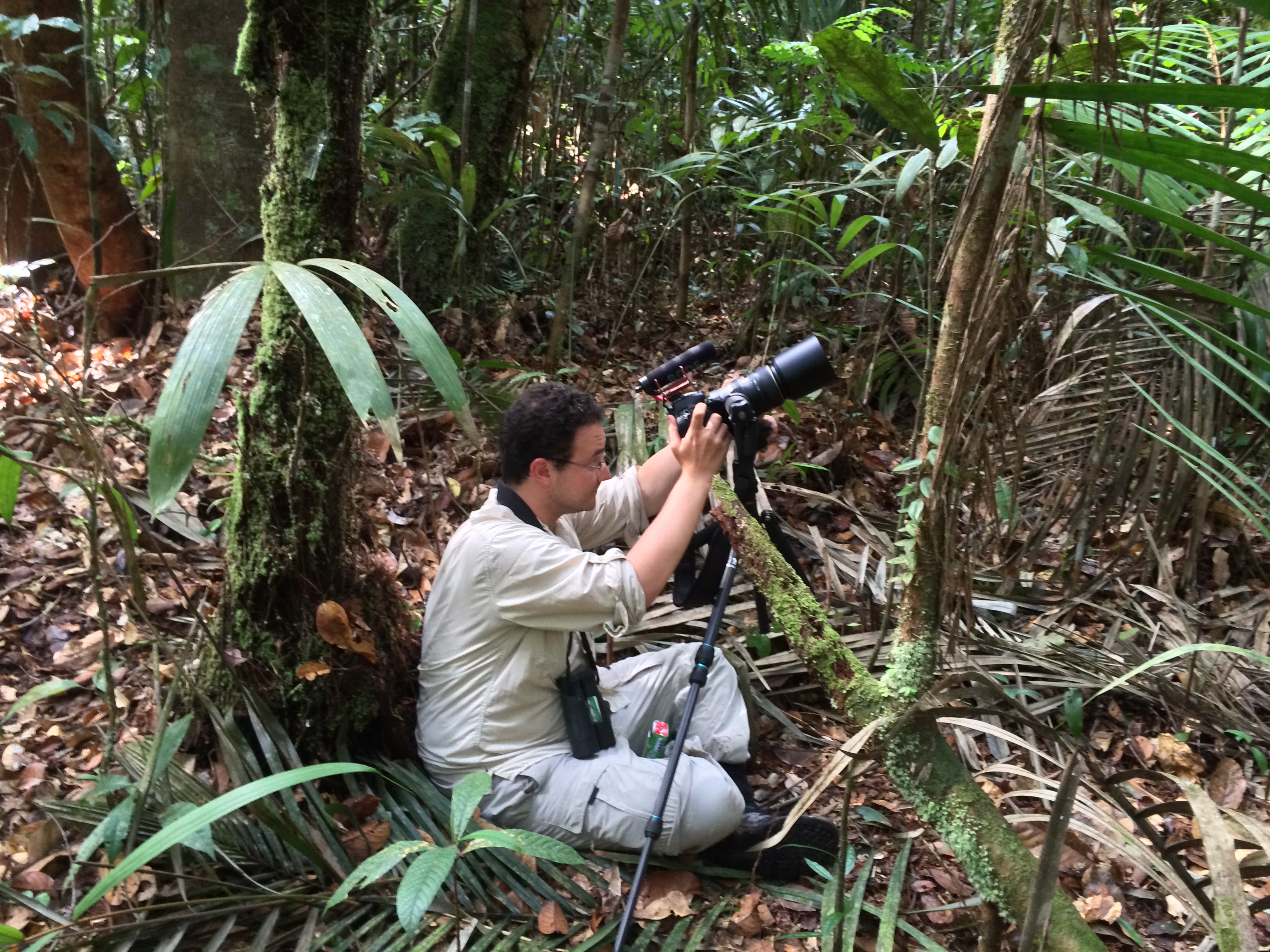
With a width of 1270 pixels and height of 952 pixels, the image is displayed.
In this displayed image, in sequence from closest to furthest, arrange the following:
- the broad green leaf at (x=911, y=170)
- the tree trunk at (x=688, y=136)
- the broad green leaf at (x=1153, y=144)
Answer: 1. the broad green leaf at (x=1153, y=144)
2. the broad green leaf at (x=911, y=170)
3. the tree trunk at (x=688, y=136)

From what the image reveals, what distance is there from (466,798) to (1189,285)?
136 cm

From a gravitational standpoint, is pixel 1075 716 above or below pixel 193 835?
above

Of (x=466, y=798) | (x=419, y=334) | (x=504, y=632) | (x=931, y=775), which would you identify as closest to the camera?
(x=419, y=334)

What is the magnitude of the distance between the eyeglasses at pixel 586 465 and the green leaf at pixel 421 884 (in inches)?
40.8

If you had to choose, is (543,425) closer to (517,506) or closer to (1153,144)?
(517,506)

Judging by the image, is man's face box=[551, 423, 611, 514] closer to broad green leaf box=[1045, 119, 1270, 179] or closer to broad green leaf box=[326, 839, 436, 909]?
broad green leaf box=[326, 839, 436, 909]

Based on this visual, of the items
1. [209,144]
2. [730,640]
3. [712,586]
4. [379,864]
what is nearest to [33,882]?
[379,864]

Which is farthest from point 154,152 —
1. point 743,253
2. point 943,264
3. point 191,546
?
point 943,264

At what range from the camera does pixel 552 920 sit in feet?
5.83

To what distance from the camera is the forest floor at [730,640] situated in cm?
187

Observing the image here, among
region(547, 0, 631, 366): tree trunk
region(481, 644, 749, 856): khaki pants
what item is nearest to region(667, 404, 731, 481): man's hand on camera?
region(481, 644, 749, 856): khaki pants

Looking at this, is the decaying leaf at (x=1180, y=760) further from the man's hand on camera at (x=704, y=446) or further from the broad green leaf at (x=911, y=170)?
the broad green leaf at (x=911, y=170)

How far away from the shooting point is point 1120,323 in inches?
86.2

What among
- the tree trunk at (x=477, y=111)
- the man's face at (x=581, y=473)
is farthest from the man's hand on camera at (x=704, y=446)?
the tree trunk at (x=477, y=111)
